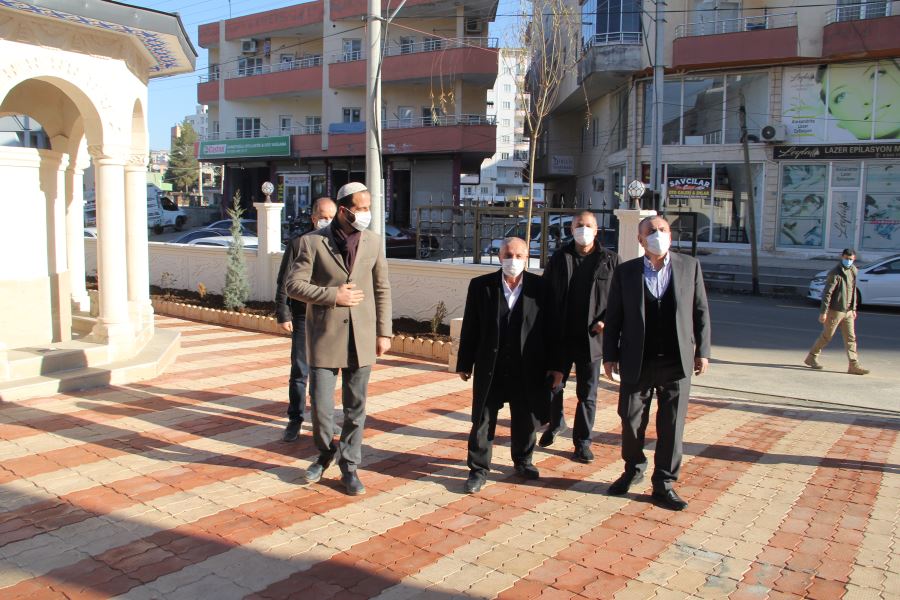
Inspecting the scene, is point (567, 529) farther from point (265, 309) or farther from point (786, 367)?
point (265, 309)

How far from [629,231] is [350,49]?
31.2m

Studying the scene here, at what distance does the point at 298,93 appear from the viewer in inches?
1523

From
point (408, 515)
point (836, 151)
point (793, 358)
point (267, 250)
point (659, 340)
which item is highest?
point (836, 151)

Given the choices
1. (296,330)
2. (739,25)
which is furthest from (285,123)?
(296,330)

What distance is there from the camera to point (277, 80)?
38.7 metres

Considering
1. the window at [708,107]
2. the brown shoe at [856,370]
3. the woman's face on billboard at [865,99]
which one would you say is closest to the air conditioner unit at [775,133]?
the window at [708,107]

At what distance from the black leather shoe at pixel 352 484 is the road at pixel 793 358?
5.39 metres

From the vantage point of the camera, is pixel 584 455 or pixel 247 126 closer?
pixel 584 455

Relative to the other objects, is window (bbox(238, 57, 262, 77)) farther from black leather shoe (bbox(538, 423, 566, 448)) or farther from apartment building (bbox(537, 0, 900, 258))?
black leather shoe (bbox(538, 423, 566, 448))

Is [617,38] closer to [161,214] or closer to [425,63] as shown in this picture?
[425,63]

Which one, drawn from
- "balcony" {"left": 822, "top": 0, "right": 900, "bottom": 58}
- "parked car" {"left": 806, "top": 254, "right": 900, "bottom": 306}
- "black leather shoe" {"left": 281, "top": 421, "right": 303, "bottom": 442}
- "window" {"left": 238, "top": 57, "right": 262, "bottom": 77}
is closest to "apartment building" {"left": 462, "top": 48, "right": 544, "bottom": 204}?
"window" {"left": 238, "top": 57, "right": 262, "bottom": 77}

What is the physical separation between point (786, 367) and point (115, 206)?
358 inches

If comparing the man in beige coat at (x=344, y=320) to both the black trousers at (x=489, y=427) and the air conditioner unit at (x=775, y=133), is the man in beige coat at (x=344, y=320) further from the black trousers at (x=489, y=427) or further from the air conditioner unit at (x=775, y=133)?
the air conditioner unit at (x=775, y=133)

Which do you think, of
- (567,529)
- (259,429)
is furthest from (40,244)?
(567,529)
